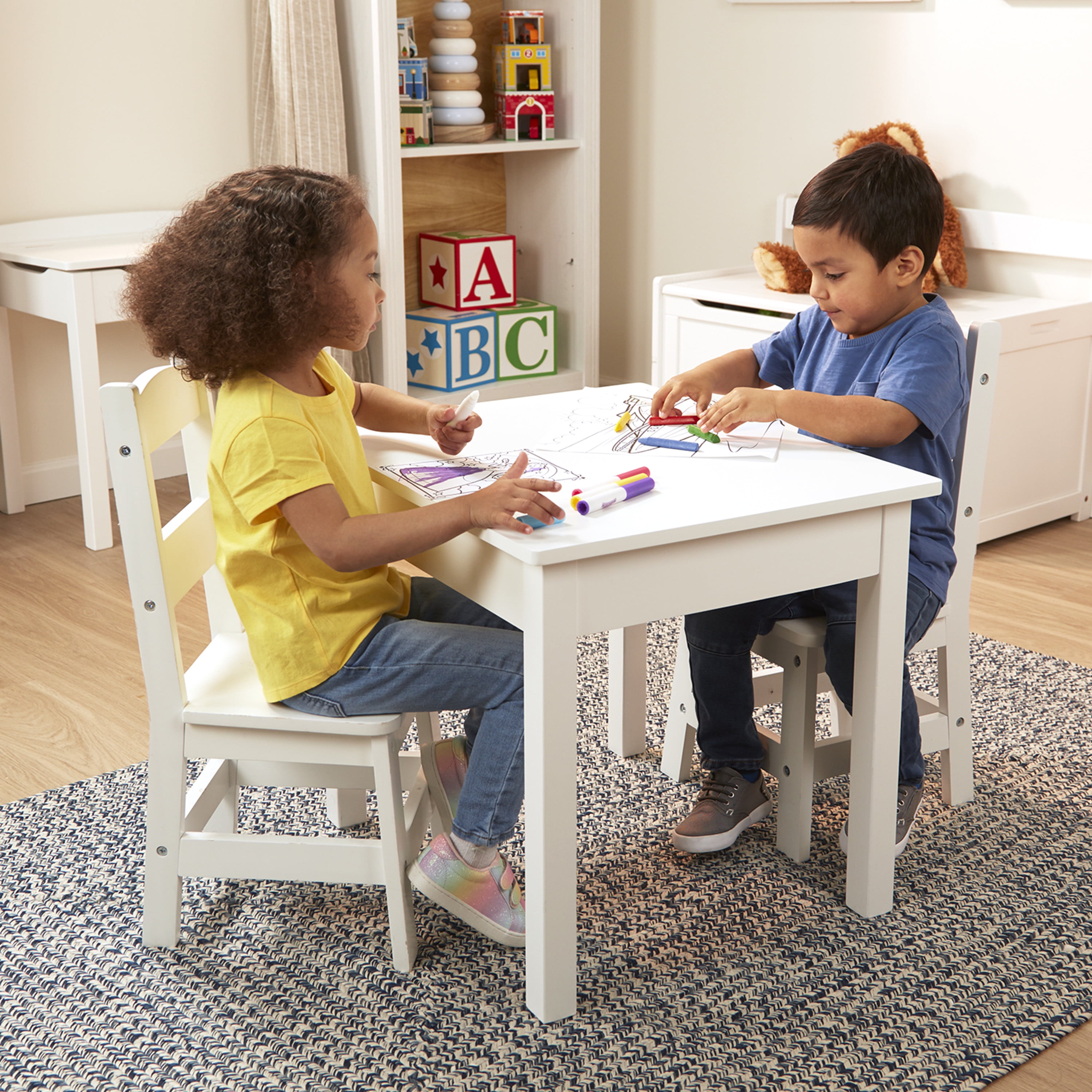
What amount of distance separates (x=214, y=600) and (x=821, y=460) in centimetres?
76

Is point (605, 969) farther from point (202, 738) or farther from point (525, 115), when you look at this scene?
point (525, 115)

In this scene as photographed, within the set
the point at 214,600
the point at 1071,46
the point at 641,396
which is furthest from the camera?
the point at 1071,46

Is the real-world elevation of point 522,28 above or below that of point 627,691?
above

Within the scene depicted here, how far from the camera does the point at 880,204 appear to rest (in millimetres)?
1535

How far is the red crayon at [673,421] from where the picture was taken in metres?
1.55

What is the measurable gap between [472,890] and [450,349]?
2239 millimetres

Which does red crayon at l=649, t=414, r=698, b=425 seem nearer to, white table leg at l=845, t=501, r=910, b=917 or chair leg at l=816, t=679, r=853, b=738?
white table leg at l=845, t=501, r=910, b=917

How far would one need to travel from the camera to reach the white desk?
46.7 inches

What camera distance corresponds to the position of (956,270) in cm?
291

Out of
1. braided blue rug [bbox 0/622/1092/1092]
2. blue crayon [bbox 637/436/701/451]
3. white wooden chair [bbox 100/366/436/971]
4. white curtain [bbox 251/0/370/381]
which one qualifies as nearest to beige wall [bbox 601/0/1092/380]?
white curtain [bbox 251/0/370/381]

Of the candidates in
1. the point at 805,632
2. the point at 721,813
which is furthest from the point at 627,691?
the point at 805,632

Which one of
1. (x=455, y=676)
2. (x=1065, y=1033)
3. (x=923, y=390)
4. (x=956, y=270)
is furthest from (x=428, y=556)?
(x=956, y=270)

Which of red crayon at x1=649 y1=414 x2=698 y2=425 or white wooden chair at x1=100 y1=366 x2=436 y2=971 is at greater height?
red crayon at x1=649 y1=414 x2=698 y2=425

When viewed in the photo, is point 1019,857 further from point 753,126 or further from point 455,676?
point 753,126
